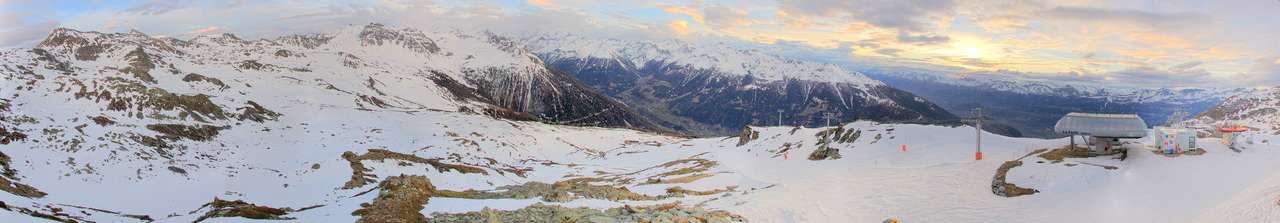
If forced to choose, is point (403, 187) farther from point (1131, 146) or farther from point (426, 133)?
point (426, 133)

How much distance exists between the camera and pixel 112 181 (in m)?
55.2

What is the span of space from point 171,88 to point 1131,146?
128 metres

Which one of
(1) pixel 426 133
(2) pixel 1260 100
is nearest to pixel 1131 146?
(1) pixel 426 133

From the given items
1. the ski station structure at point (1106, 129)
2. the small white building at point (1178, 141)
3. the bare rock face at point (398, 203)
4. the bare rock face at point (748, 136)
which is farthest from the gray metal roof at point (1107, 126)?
the bare rock face at point (748, 136)

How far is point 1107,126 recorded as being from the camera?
129ft

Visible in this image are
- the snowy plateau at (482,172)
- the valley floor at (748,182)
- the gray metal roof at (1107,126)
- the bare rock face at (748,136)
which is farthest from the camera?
the bare rock face at (748,136)

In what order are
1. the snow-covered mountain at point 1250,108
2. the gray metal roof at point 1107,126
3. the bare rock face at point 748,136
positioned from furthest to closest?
the snow-covered mountain at point 1250,108 < the bare rock face at point 748,136 < the gray metal roof at point 1107,126

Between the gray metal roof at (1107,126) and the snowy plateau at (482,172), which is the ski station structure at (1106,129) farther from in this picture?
the snowy plateau at (482,172)

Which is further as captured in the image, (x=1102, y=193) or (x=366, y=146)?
(x=366, y=146)

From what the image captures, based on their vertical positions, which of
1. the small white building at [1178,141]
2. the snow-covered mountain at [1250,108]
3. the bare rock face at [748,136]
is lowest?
the bare rock face at [748,136]

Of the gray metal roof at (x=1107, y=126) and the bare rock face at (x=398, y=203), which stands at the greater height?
the gray metal roof at (x=1107, y=126)

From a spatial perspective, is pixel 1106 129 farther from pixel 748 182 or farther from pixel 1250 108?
pixel 1250 108

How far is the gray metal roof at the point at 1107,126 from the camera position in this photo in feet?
127

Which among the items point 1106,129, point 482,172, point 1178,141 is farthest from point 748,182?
point 482,172
